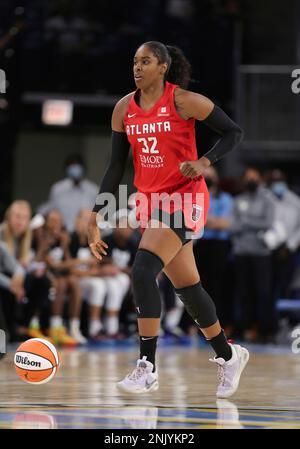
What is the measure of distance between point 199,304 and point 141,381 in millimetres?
662

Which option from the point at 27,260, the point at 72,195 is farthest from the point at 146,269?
the point at 72,195

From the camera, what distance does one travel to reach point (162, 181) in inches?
279

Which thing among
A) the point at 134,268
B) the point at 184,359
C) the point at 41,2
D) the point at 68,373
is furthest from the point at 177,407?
the point at 41,2

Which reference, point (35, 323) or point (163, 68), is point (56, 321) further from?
point (163, 68)

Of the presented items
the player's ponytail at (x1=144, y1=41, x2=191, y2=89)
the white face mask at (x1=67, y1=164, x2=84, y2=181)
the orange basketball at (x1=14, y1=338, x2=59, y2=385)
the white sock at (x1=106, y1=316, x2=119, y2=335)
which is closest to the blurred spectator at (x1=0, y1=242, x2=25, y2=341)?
the white sock at (x1=106, y1=316, x2=119, y2=335)

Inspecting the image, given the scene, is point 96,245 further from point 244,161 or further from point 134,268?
point 244,161

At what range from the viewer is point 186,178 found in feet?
23.4

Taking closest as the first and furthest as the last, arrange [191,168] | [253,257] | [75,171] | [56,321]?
[191,168] → [56,321] → [253,257] → [75,171]

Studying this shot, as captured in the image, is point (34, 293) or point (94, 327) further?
point (94, 327)

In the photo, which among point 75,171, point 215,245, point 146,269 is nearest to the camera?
point 146,269

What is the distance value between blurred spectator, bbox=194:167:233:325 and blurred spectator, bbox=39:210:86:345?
1764 mm

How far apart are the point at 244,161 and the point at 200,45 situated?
7.75 feet

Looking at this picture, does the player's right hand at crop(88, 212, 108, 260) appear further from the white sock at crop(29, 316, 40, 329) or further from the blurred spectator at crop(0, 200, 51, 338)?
the white sock at crop(29, 316, 40, 329)

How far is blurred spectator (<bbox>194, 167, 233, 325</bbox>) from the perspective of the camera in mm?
14781
